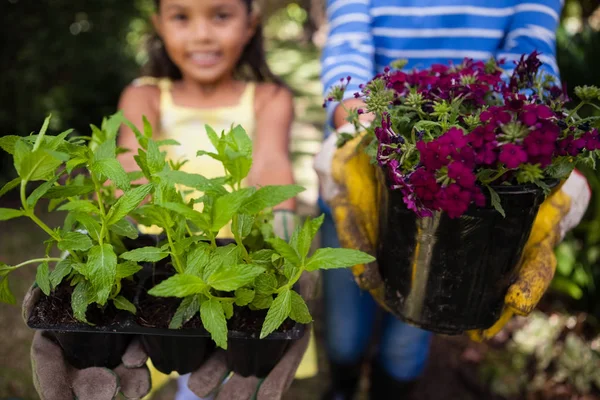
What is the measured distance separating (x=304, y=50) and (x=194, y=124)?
5.93 m

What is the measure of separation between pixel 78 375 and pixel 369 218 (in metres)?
0.62

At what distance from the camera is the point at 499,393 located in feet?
6.65

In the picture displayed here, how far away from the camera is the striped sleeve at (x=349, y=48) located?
1285mm

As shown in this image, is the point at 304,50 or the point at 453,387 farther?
the point at 304,50

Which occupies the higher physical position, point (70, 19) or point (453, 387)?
point (70, 19)

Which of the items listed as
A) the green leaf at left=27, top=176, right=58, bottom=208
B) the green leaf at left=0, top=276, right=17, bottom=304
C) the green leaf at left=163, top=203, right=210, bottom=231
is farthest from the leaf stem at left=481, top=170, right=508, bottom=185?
the green leaf at left=0, top=276, right=17, bottom=304

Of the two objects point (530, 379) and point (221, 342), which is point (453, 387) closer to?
point (530, 379)

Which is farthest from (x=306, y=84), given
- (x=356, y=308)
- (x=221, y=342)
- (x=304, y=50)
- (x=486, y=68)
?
(x=221, y=342)

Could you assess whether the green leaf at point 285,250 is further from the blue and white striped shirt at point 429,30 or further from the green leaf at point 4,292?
the blue and white striped shirt at point 429,30

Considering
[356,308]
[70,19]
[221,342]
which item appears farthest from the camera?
[70,19]

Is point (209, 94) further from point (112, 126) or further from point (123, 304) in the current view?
point (123, 304)

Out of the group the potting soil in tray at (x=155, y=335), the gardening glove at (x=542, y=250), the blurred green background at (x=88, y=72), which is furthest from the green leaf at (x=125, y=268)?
the blurred green background at (x=88, y=72)

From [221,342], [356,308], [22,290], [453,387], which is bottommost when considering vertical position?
[453,387]

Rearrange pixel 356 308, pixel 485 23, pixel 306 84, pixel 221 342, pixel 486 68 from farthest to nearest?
pixel 306 84, pixel 356 308, pixel 485 23, pixel 486 68, pixel 221 342
